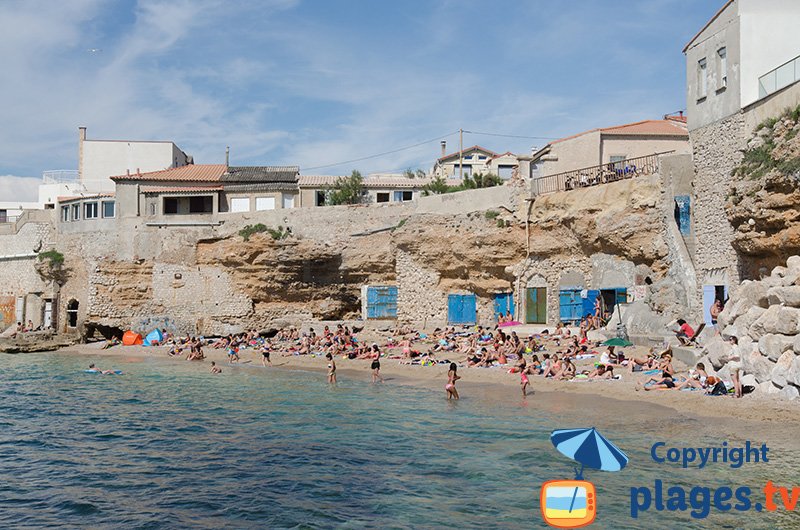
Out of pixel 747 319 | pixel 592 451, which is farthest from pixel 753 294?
pixel 592 451

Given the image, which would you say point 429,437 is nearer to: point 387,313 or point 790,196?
point 790,196

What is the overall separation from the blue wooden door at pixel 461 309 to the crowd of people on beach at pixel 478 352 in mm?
965

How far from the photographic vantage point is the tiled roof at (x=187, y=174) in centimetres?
3781

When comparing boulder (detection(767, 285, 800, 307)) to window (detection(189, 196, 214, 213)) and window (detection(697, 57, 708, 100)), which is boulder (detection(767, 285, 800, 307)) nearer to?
window (detection(697, 57, 708, 100))

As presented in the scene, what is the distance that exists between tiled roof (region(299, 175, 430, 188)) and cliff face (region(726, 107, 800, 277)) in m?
21.8

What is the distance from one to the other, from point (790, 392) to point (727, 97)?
10972 mm

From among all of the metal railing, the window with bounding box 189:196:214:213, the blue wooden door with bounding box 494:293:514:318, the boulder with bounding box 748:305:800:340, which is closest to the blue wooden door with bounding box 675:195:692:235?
the metal railing

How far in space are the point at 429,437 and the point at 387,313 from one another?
60.7 feet

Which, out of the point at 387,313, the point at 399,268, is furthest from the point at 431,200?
the point at 387,313

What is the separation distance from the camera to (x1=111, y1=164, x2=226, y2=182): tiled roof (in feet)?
124

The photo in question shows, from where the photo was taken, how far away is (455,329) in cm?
2897

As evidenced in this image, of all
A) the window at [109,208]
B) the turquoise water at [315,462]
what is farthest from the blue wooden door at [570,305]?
the window at [109,208]

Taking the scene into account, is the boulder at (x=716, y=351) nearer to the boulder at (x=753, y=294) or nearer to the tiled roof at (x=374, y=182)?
the boulder at (x=753, y=294)

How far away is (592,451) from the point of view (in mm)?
8523
